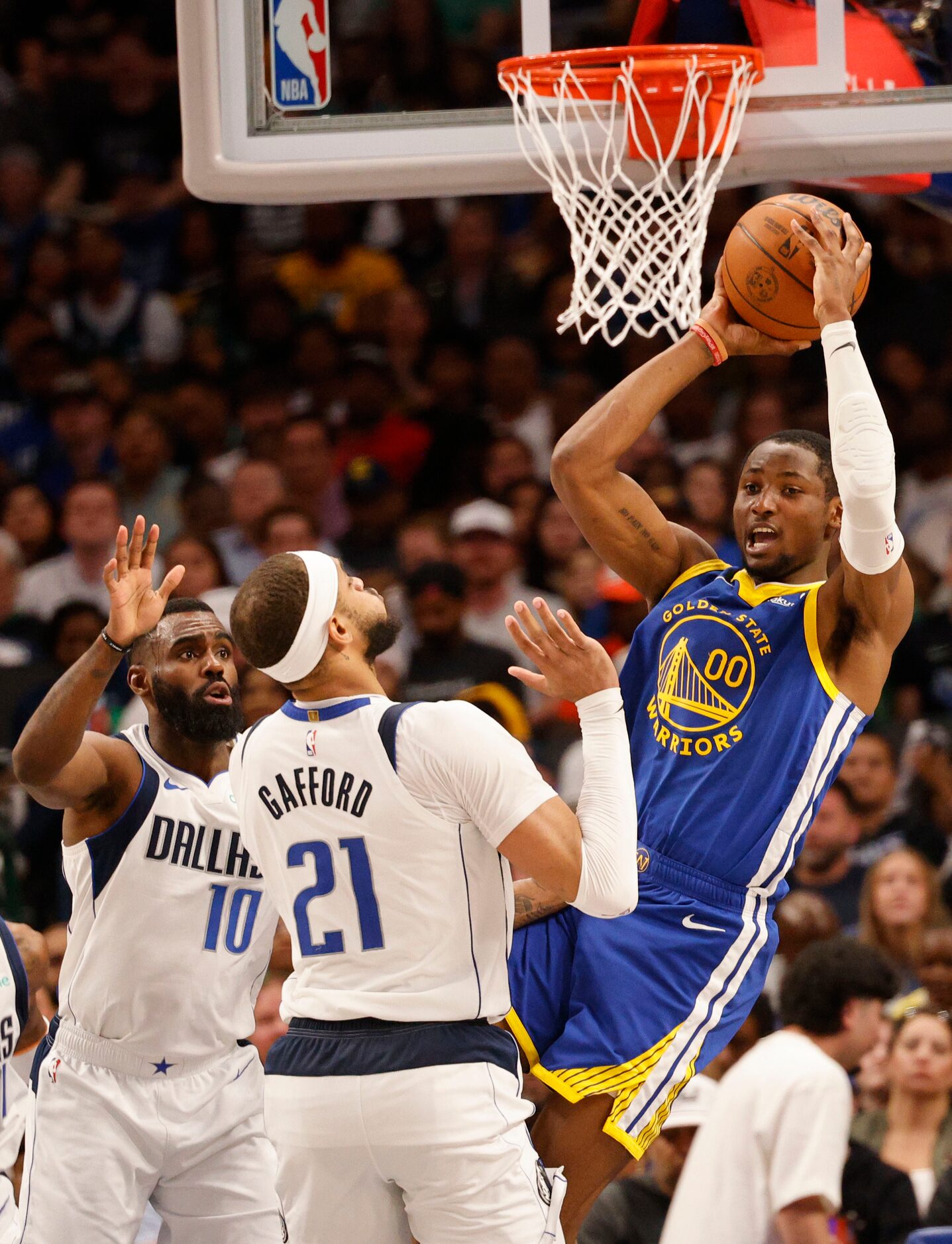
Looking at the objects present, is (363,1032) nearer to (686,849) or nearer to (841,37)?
(686,849)

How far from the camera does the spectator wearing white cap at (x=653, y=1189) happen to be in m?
5.80

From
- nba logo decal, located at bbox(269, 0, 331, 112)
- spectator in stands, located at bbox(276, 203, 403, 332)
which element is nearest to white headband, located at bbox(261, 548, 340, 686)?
nba logo decal, located at bbox(269, 0, 331, 112)

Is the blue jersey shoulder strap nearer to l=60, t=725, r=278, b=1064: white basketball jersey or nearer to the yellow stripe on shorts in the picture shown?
the yellow stripe on shorts

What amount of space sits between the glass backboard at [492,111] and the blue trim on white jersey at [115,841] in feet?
5.91

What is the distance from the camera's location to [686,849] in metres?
4.48

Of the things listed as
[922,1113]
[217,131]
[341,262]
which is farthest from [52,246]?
[922,1113]

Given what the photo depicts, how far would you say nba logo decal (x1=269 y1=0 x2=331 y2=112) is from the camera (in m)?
5.41

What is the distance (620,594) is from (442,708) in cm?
435

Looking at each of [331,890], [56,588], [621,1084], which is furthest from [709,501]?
[331,890]

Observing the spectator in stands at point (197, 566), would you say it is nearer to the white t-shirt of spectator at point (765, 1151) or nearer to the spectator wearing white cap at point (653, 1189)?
the spectator wearing white cap at point (653, 1189)

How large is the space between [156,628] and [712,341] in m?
1.71

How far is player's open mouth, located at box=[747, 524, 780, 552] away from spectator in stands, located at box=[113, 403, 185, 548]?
5224 mm

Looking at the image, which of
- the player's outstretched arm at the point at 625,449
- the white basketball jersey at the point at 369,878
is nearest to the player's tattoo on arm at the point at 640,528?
the player's outstretched arm at the point at 625,449

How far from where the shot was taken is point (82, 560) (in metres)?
8.96
